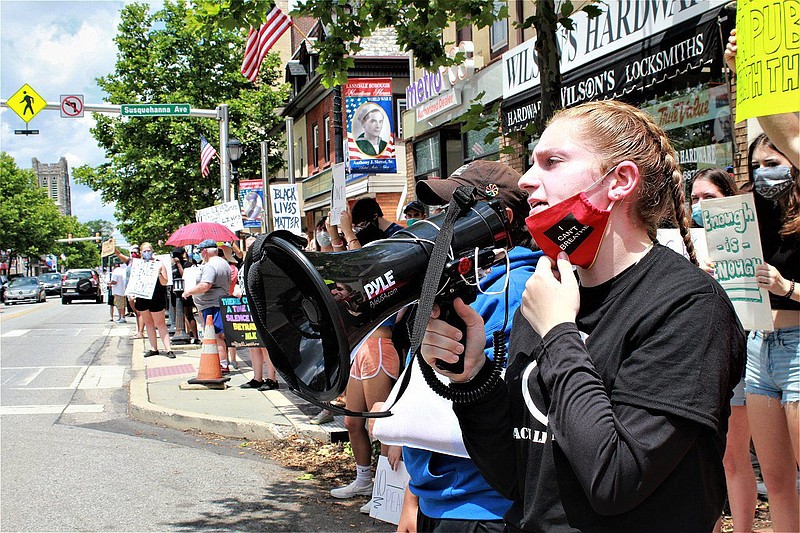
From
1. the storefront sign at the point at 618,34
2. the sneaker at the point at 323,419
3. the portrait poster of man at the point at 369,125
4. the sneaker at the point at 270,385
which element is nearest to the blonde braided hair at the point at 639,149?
the storefront sign at the point at 618,34

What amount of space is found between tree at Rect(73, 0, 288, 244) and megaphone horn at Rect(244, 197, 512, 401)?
1188 inches

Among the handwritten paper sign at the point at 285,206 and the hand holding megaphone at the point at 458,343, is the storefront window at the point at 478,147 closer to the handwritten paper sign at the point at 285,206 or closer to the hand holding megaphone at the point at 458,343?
the handwritten paper sign at the point at 285,206

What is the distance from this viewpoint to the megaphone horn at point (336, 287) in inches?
62.1

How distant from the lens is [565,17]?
6035 mm

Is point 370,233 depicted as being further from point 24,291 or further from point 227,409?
point 24,291

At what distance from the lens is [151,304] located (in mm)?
14617

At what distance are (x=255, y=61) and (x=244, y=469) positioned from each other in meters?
9.10

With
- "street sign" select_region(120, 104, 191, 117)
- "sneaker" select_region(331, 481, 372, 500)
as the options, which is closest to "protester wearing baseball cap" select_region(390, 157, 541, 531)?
"sneaker" select_region(331, 481, 372, 500)

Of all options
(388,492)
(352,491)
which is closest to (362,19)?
(352,491)

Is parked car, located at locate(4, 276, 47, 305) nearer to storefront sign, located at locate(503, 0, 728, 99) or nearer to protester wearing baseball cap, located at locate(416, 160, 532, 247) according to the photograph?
storefront sign, located at locate(503, 0, 728, 99)

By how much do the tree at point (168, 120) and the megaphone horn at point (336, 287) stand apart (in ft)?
99.0

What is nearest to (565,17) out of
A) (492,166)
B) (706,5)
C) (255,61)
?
(706,5)

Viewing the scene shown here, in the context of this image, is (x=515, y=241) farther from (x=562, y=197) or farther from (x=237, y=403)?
(x=237, y=403)

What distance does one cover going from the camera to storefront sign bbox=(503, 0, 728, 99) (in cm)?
786
